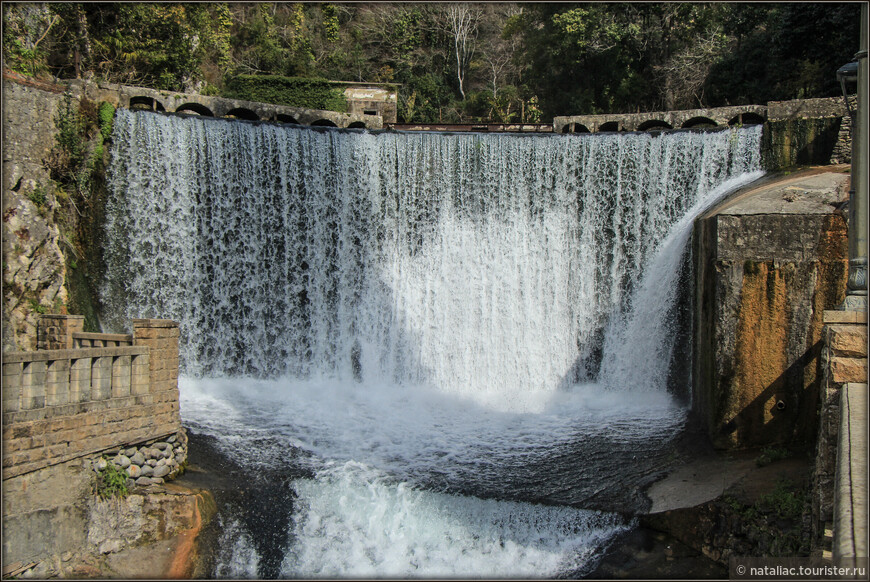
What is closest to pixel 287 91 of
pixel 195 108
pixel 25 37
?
pixel 195 108

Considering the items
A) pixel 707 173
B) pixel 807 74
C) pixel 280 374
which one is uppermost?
pixel 807 74

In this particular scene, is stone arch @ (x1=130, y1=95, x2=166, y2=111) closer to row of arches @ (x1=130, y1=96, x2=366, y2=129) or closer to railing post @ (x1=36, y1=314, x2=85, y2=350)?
row of arches @ (x1=130, y1=96, x2=366, y2=129)

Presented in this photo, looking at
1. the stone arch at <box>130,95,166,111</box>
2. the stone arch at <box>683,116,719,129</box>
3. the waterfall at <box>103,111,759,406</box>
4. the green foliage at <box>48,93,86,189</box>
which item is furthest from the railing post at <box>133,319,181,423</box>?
the stone arch at <box>683,116,719,129</box>

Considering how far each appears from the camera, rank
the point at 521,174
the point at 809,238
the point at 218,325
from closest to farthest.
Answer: the point at 809,238, the point at 218,325, the point at 521,174

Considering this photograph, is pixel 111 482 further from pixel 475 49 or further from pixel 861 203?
pixel 475 49

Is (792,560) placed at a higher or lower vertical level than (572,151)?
lower

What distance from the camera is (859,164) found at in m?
6.99

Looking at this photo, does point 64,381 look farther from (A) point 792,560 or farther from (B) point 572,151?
(B) point 572,151

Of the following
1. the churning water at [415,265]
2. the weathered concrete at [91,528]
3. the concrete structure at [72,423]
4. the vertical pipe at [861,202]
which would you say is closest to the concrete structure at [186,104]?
the churning water at [415,265]

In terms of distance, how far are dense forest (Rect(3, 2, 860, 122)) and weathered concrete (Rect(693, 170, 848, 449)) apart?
40.6ft

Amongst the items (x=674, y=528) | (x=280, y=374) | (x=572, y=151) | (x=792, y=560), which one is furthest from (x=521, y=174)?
(x=792, y=560)

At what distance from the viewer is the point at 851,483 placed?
421 cm

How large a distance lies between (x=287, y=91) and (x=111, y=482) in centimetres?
2059

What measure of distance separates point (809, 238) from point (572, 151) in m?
6.25
